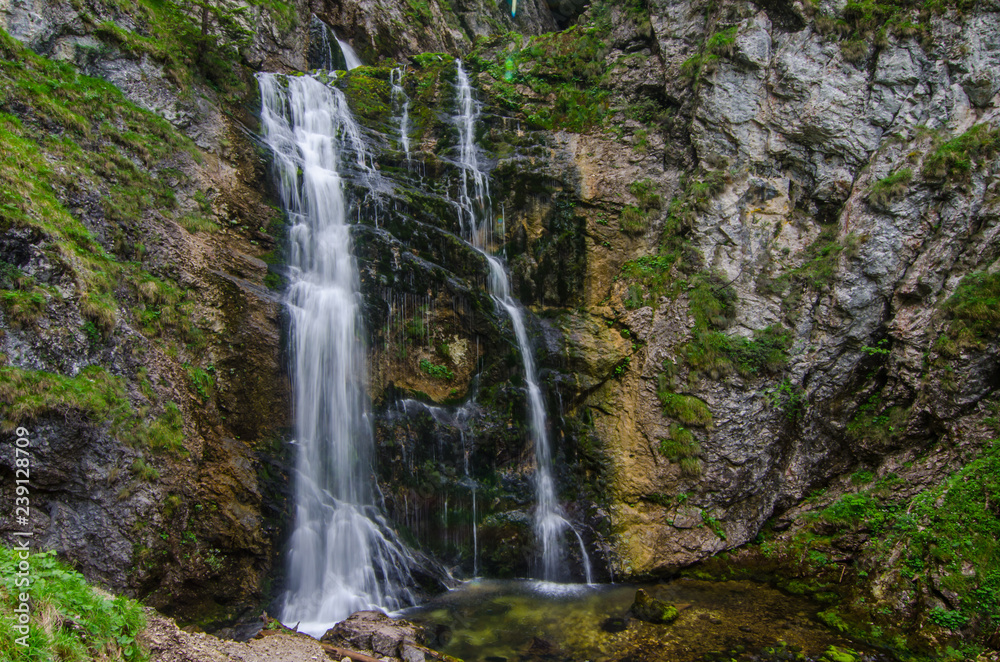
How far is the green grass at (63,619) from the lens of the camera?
3.31 metres

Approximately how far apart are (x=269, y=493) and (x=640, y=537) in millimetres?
6531

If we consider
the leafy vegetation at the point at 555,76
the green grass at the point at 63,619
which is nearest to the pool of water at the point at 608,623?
the green grass at the point at 63,619

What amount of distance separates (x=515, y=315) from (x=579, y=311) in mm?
1510

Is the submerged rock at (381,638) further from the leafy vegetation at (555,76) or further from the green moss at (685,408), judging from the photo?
the leafy vegetation at (555,76)

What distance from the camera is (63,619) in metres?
3.73

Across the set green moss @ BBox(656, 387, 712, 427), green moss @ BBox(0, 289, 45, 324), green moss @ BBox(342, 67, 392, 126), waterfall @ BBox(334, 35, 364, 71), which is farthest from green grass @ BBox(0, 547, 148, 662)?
waterfall @ BBox(334, 35, 364, 71)

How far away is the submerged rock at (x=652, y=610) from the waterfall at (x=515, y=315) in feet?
4.73

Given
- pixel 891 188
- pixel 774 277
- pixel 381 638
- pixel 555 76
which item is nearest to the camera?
pixel 381 638

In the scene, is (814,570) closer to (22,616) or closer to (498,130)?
(22,616)

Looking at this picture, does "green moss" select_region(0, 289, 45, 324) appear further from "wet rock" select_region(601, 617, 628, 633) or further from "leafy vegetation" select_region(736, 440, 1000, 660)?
"leafy vegetation" select_region(736, 440, 1000, 660)

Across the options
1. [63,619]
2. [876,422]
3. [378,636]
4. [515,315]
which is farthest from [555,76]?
[63,619]

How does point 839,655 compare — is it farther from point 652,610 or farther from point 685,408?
point 685,408

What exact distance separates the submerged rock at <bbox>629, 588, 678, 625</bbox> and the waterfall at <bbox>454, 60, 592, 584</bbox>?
1.44 metres

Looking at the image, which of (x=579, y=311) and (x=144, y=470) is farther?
(x=579, y=311)
